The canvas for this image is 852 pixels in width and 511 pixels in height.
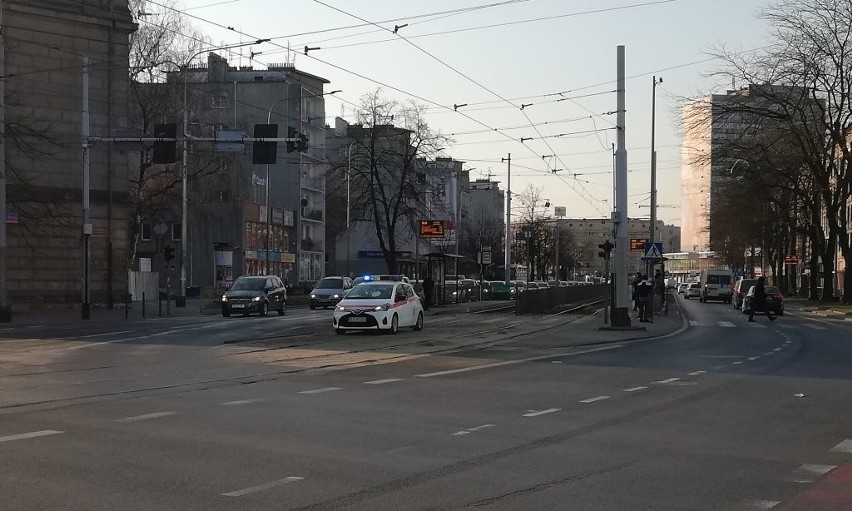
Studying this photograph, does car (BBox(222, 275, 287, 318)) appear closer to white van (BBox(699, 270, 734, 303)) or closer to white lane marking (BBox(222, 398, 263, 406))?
white lane marking (BBox(222, 398, 263, 406))

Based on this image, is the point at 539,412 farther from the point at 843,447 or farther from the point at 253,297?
A: the point at 253,297

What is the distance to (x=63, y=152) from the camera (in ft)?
143

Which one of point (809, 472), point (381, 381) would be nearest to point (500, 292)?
point (381, 381)

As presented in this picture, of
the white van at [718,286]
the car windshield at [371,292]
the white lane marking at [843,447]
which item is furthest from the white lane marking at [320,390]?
the white van at [718,286]

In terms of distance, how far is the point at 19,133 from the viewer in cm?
3712

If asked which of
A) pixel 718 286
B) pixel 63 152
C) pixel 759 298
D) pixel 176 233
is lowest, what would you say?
pixel 718 286

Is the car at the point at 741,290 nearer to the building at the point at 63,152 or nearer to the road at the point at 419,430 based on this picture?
the building at the point at 63,152

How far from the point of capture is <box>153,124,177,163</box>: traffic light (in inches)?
1252

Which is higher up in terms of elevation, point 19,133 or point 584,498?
point 19,133

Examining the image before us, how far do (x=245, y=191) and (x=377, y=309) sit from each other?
1547 inches

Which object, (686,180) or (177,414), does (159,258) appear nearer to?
(177,414)

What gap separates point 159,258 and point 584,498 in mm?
73963

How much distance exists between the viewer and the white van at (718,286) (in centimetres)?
7819

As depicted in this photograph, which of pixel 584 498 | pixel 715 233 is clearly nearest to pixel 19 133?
pixel 584 498
